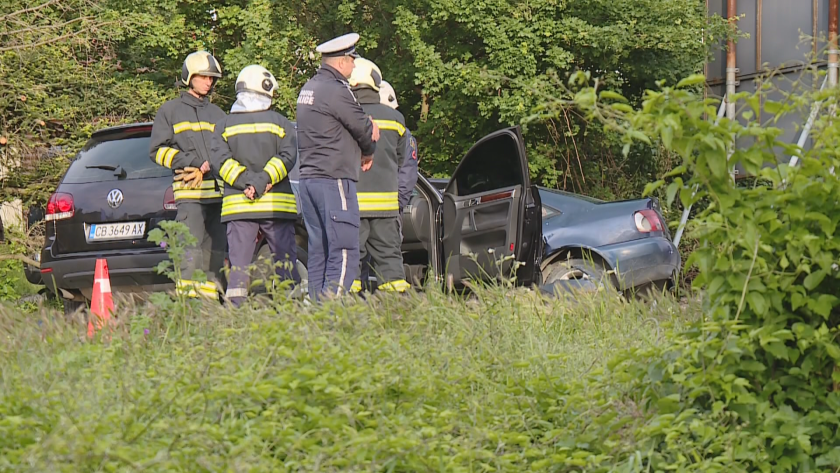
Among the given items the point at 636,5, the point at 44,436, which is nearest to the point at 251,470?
the point at 44,436

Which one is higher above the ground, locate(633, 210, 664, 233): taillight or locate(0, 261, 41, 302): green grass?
locate(633, 210, 664, 233): taillight

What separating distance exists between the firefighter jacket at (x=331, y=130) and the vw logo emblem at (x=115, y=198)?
1.82 m

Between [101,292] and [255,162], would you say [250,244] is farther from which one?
[101,292]

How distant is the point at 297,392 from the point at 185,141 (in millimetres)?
4068

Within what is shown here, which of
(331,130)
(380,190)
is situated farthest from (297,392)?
(380,190)

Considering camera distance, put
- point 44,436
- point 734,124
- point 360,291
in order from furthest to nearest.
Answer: point 360,291 → point 734,124 → point 44,436

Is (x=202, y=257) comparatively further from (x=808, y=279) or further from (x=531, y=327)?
(x=808, y=279)

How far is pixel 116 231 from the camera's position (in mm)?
7852

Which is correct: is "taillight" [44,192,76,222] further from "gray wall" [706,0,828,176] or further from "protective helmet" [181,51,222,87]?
"gray wall" [706,0,828,176]

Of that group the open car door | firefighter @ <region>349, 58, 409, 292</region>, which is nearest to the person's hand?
firefighter @ <region>349, 58, 409, 292</region>

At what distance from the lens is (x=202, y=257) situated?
7.45 metres

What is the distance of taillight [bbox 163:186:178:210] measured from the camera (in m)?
7.73

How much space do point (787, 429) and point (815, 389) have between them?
198 mm

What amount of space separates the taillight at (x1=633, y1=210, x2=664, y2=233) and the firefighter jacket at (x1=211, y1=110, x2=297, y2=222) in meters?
3.25
